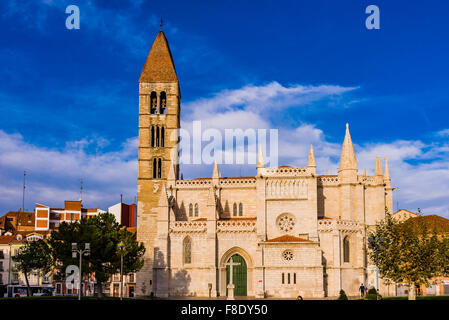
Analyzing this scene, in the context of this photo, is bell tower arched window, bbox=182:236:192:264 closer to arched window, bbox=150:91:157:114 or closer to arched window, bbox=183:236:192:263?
arched window, bbox=183:236:192:263

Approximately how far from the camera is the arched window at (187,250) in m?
55.3

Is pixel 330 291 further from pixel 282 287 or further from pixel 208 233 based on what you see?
pixel 208 233

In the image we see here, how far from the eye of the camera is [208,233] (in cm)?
5447

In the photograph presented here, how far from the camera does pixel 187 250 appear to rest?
5538cm

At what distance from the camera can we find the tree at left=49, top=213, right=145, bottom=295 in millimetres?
44688

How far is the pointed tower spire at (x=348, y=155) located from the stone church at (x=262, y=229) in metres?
0.11

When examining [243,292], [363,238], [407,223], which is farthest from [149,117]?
[407,223]

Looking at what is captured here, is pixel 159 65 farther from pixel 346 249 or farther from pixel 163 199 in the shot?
pixel 346 249

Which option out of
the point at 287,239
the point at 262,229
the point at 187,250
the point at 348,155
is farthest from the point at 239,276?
the point at 348,155

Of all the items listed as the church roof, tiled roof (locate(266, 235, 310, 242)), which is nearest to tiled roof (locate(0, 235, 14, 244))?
the church roof

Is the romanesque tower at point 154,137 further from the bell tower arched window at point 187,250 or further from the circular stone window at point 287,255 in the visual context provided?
the circular stone window at point 287,255

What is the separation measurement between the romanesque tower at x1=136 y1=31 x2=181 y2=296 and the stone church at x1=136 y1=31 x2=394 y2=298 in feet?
0.55

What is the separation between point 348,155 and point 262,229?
41.3 feet

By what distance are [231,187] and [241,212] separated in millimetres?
3096
